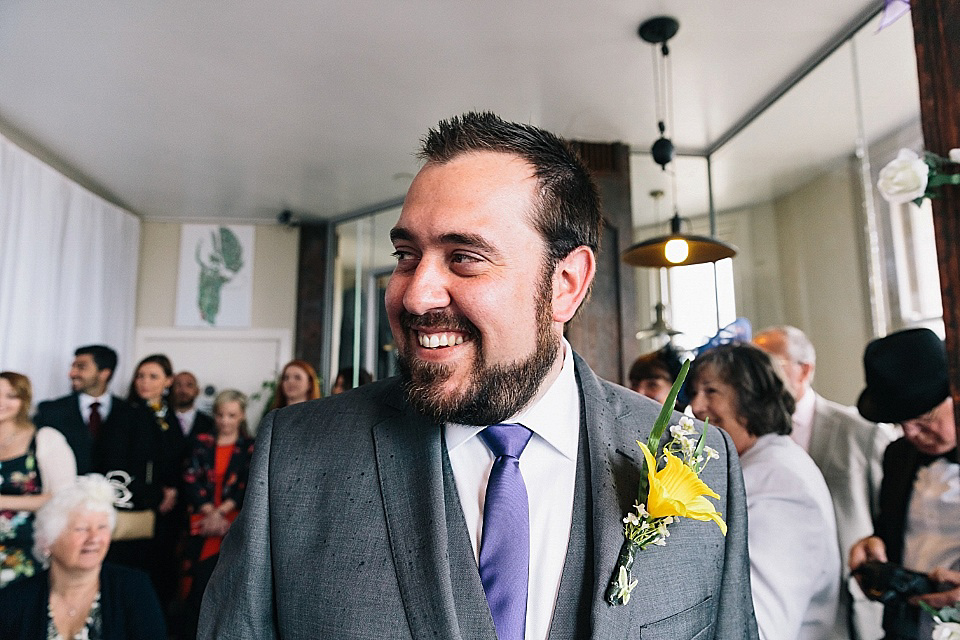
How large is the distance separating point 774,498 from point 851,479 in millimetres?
687

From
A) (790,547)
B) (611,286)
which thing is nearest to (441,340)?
(790,547)

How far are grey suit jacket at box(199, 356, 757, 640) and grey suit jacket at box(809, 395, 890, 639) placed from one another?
105 centimetres

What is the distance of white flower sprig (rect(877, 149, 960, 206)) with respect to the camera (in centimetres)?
116

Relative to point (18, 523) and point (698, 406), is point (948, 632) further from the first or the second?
point (18, 523)

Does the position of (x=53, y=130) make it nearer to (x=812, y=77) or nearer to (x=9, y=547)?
(x=9, y=547)

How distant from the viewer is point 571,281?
47.7 inches

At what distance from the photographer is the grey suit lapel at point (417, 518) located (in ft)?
3.18

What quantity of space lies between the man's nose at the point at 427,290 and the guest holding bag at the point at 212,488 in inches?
132

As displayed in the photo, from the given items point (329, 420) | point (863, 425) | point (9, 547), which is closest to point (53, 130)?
point (9, 547)

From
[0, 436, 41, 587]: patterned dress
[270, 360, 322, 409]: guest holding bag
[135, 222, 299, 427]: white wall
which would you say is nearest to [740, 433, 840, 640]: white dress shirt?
[0, 436, 41, 587]: patterned dress

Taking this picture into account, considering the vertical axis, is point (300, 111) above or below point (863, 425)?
above

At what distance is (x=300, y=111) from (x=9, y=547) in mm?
2819

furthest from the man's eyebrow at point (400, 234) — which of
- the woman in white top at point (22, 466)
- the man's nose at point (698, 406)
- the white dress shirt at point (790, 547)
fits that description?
the woman in white top at point (22, 466)

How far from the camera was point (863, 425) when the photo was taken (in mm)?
2441
